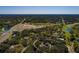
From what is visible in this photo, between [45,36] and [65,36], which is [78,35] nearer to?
[65,36]

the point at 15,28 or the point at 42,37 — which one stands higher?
the point at 15,28

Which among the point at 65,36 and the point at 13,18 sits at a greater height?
the point at 13,18

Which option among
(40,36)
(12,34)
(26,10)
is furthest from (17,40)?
(26,10)
